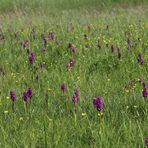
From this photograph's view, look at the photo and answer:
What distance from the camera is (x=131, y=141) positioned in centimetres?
246

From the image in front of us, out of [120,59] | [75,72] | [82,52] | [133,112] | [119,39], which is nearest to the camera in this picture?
[133,112]

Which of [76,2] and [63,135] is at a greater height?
[76,2]

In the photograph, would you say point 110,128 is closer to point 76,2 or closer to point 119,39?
point 119,39

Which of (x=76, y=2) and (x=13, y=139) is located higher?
(x=76, y=2)

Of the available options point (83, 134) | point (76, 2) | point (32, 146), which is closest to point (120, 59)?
point (83, 134)

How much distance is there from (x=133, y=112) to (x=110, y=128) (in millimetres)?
447

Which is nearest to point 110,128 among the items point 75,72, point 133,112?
point 133,112

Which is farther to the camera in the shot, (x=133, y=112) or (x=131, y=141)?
(x=133, y=112)

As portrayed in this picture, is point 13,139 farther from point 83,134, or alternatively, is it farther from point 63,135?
point 83,134

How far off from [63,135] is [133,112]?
2.55 ft

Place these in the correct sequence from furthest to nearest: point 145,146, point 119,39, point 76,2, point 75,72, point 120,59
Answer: point 76,2
point 119,39
point 120,59
point 75,72
point 145,146

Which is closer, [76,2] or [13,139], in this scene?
[13,139]

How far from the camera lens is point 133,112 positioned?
9.89 ft

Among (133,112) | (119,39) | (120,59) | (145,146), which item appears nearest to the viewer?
(145,146)
